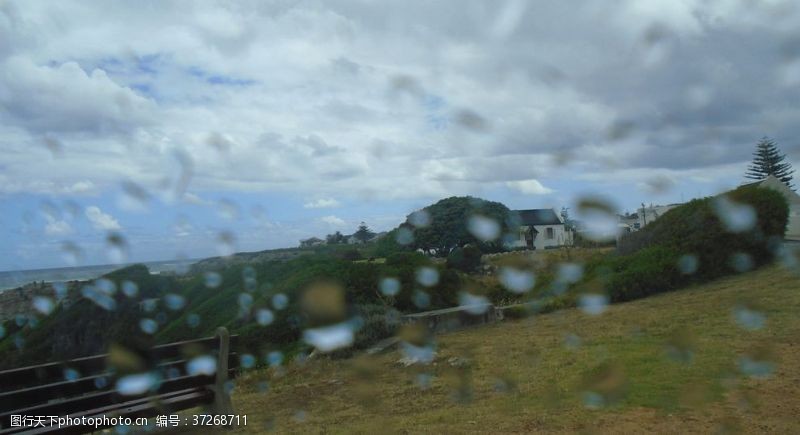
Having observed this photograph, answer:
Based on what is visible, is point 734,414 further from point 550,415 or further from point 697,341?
point 697,341

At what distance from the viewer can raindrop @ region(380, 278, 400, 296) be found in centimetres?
1054

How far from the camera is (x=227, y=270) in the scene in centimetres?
1672

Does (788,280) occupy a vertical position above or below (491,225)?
below

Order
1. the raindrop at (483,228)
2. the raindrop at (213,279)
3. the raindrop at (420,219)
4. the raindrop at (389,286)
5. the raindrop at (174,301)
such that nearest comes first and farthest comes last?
1. the raindrop at (389,286)
2. the raindrop at (174,301)
3. the raindrop at (213,279)
4. the raindrop at (420,219)
5. the raindrop at (483,228)

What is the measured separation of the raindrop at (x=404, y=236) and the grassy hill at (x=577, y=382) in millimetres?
13365

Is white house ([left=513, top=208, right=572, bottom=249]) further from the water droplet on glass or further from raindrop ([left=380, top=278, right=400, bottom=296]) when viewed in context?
the water droplet on glass

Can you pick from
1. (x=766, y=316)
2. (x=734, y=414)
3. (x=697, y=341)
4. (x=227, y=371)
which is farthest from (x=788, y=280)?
(x=227, y=371)

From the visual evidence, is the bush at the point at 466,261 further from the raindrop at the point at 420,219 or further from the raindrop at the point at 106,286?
the raindrop at the point at 106,286

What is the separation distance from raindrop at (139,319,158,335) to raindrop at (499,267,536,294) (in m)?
7.51

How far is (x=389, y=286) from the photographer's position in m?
10.6

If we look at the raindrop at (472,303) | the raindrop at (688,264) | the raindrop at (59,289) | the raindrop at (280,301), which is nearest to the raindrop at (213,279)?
the raindrop at (59,289)

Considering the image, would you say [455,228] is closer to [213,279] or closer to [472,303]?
[213,279]

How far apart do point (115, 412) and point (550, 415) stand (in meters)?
2.89

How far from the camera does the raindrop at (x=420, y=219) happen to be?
2794cm
